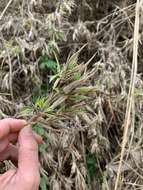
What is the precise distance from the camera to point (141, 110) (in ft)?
5.27

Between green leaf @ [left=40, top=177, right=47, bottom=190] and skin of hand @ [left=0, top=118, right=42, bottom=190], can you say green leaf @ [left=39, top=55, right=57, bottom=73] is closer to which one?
green leaf @ [left=40, top=177, right=47, bottom=190]

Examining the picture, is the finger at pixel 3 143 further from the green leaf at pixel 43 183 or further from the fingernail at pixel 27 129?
the green leaf at pixel 43 183

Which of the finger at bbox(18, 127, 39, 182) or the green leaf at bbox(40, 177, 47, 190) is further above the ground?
the finger at bbox(18, 127, 39, 182)

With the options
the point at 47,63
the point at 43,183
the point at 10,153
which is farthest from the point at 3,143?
the point at 47,63

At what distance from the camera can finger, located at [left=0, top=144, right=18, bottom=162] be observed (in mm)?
1173

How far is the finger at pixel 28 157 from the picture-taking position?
1.06 meters

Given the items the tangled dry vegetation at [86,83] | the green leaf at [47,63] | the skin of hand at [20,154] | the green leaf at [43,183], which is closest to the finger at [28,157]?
→ the skin of hand at [20,154]

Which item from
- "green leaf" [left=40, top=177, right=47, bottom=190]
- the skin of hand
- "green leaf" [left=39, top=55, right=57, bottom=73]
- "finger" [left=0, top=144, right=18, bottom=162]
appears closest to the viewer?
the skin of hand

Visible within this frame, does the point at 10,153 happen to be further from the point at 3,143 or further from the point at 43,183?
the point at 43,183

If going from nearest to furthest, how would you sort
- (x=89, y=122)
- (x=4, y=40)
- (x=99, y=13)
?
(x=89, y=122)
(x=4, y=40)
(x=99, y=13)

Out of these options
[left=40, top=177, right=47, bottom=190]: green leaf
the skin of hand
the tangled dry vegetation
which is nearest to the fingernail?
the skin of hand

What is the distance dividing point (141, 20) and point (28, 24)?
16.5 inches

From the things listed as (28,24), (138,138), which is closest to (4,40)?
(28,24)

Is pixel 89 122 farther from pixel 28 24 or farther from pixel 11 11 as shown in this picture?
pixel 11 11
